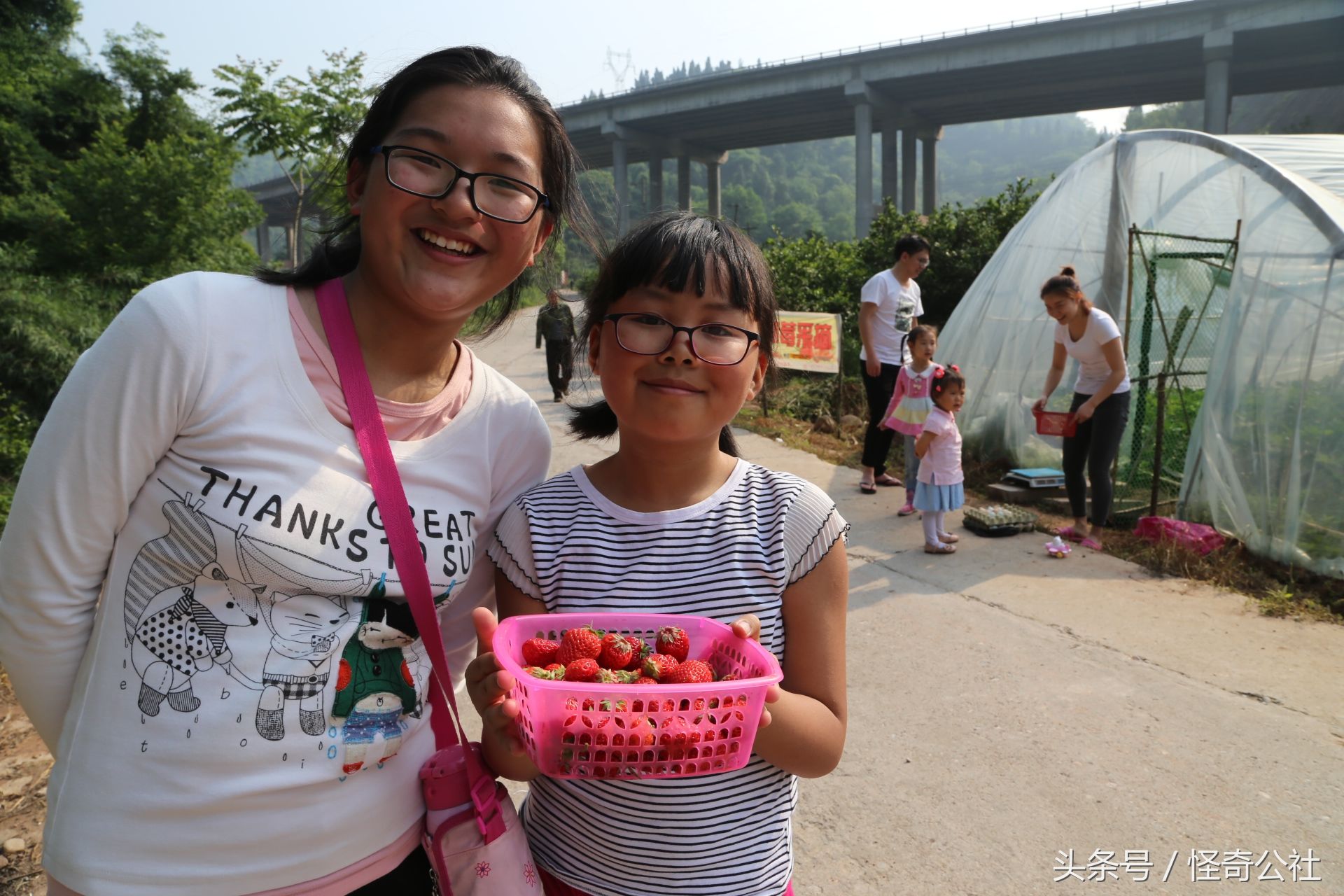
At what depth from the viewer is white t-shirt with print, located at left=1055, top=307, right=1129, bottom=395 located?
564cm

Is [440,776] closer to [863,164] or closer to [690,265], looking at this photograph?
[690,265]

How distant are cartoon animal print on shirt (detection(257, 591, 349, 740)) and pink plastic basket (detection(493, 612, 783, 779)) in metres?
0.25

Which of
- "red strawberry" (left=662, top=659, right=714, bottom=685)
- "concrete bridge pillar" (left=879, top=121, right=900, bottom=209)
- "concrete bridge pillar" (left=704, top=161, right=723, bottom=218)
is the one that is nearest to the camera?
"red strawberry" (left=662, top=659, right=714, bottom=685)

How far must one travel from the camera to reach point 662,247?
1.50 m

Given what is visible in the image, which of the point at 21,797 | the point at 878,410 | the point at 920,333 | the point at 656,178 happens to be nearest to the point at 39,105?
the point at 21,797

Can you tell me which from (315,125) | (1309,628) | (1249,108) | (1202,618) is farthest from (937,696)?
(1249,108)

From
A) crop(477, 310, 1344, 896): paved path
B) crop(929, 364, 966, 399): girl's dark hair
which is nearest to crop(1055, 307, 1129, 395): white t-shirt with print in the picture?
crop(929, 364, 966, 399): girl's dark hair

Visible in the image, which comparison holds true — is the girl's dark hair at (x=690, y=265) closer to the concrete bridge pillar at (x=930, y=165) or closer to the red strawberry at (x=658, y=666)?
the red strawberry at (x=658, y=666)

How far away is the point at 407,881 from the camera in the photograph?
4.66 ft

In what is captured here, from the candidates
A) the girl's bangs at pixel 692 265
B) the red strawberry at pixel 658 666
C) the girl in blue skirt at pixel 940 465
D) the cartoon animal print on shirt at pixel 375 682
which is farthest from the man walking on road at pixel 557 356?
the red strawberry at pixel 658 666

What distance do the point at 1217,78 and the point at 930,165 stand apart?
54.1ft

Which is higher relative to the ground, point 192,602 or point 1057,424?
point 192,602

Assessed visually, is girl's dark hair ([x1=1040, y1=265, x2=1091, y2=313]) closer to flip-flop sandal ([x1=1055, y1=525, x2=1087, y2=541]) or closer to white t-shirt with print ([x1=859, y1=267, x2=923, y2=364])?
white t-shirt with print ([x1=859, y1=267, x2=923, y2=364])

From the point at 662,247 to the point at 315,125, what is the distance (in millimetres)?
19346
